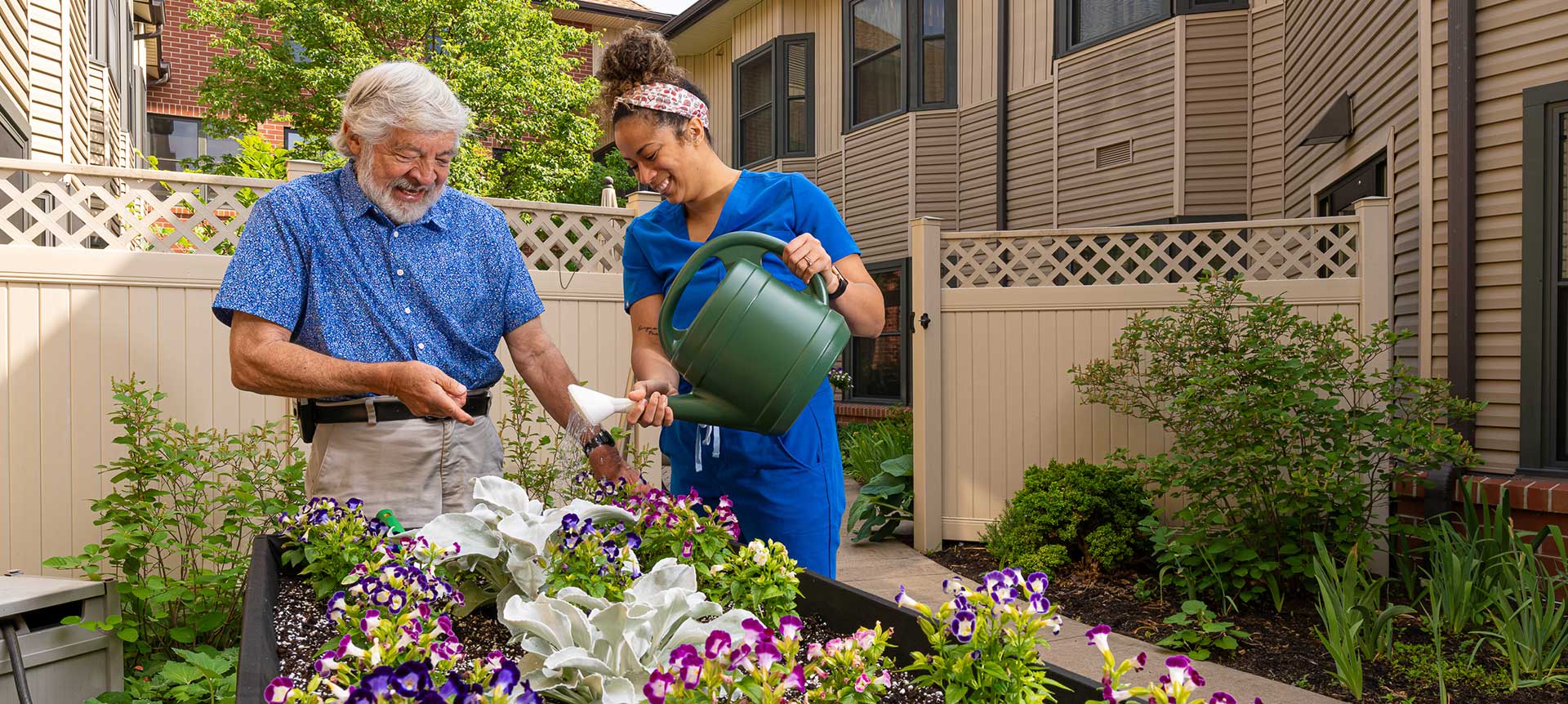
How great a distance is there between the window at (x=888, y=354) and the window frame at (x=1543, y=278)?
19.0 feet

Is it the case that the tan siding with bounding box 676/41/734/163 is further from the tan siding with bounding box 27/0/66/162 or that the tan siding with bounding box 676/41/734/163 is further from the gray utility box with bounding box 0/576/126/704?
the gray utility box with bounding box 0/576/126/704

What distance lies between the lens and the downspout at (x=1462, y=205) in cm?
405

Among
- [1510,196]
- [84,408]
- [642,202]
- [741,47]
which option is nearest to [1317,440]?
[1510,196]

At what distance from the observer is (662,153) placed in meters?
1.72

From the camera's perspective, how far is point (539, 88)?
12461 mm

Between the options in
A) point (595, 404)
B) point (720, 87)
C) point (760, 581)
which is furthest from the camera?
point (720, 87)

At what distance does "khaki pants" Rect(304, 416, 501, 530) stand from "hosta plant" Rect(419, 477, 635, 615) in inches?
15.6

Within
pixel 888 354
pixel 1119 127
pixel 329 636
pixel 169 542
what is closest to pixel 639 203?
pixel 169 542

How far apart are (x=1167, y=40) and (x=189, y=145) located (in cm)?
1475

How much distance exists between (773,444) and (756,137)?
11.0 m

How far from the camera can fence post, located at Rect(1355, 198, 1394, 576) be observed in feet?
15.3

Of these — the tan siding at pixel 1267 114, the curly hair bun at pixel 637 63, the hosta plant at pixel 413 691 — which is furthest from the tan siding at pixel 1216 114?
the hosta plant at pixel 413 691

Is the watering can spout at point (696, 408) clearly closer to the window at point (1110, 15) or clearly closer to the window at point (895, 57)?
the window at point (1110, 15)

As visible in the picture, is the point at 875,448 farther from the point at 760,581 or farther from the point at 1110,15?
the point at 760,581
